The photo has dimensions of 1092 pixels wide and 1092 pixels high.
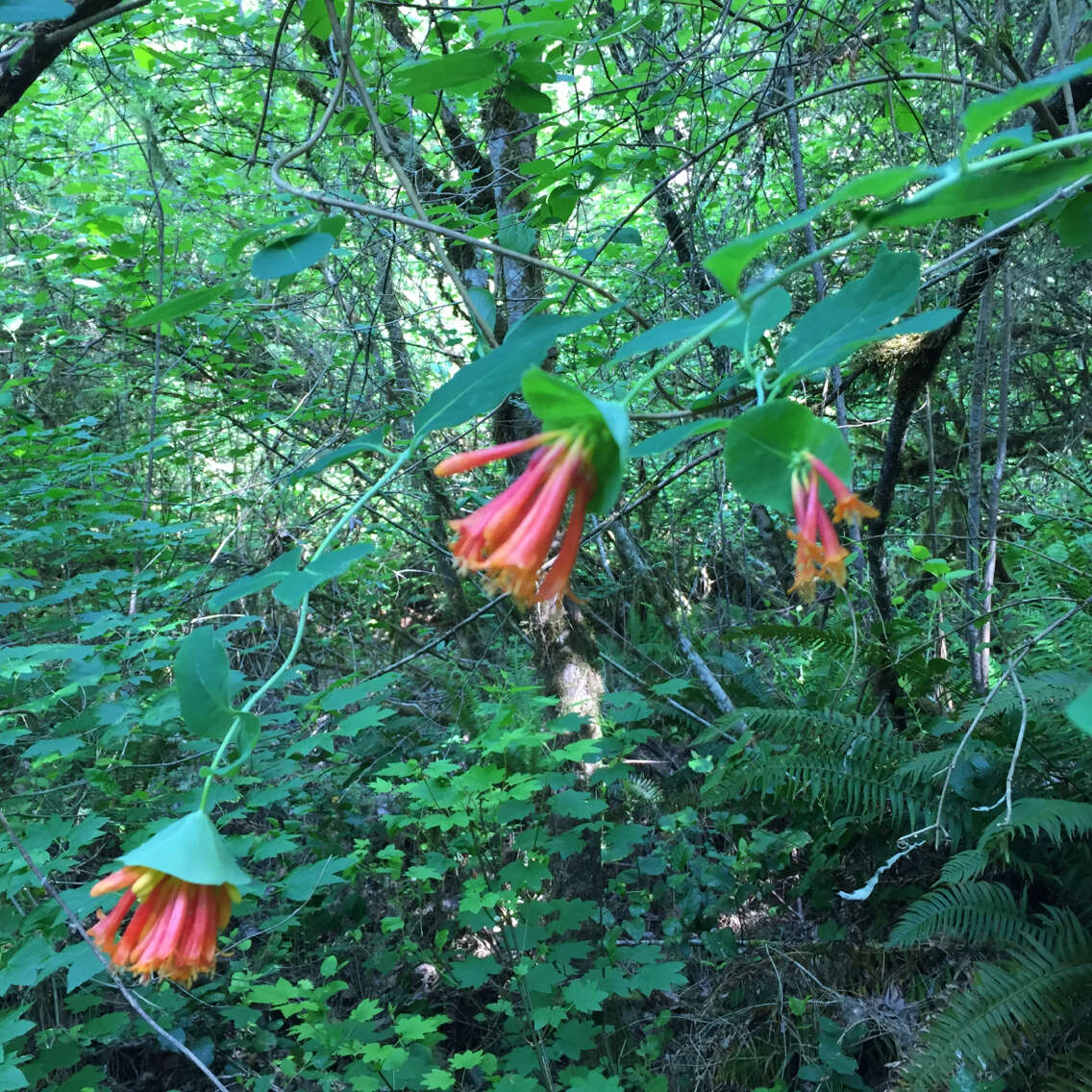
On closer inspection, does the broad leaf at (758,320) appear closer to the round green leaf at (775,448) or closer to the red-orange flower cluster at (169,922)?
the round green leaf at (775,448)

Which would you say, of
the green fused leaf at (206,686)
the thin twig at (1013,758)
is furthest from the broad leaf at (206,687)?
the thin twig at (1013,758)

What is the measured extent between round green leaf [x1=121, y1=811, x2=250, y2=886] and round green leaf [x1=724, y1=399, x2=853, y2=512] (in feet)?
1.16

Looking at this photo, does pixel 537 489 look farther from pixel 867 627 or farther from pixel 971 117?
pixel 867 627

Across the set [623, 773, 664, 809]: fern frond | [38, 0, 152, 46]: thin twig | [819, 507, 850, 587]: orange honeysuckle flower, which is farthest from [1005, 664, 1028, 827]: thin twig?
[623, 773, 664, 809]: fern frond

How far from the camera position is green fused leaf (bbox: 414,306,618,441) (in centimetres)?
52

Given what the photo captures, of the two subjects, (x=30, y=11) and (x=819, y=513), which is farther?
(x=30, y=11)

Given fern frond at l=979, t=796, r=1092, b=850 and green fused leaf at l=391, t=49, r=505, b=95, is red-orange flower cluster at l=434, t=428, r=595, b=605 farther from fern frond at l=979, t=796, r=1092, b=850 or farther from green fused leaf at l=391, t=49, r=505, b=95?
fern frond at l=979, t=796, r=1092, b=850

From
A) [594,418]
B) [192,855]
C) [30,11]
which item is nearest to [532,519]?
[594,418]

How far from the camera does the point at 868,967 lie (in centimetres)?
275

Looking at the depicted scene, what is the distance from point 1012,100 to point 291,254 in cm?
53

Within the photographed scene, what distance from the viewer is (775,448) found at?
43 cm

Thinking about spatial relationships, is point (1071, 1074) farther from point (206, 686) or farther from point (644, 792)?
point (206, 686)

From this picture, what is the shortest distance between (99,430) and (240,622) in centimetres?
340

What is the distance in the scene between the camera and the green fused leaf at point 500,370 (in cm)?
52
